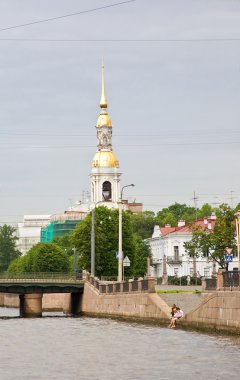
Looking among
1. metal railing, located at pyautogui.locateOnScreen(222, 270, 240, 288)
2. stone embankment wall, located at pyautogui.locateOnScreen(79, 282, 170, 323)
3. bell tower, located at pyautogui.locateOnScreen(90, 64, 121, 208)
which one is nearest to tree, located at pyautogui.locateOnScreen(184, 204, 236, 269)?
stone embankment wall, located at pyautogui.locateOnScreen(79, 282, 170, 323)

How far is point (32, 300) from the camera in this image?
106375 mm

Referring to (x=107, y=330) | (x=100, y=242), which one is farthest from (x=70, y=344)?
(x=100, y=242)

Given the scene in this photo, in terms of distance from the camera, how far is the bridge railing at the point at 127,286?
69.5 meters

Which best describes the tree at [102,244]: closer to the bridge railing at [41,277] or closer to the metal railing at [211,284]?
the bridge railing at [41,277]

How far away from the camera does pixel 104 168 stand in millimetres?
183625

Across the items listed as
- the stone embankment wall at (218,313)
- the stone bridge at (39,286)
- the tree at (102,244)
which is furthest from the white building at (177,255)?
the stone embankment wall at (218,313)

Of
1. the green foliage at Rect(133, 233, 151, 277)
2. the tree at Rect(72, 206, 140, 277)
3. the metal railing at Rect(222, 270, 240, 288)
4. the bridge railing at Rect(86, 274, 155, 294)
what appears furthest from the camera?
the green foliage at Rect(133, 233, 151, 277)

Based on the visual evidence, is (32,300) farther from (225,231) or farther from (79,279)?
(225,231)

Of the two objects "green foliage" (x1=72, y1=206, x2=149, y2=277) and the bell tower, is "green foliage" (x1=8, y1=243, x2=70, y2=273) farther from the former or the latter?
the bell tower

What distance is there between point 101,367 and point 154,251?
133886 mm

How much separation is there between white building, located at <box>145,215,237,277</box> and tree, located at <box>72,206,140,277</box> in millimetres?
27848

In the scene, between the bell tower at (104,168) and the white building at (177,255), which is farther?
the bell tower at (104,168)

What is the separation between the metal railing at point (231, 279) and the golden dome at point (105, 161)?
131 meters

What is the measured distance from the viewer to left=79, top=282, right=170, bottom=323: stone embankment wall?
2594 inches
